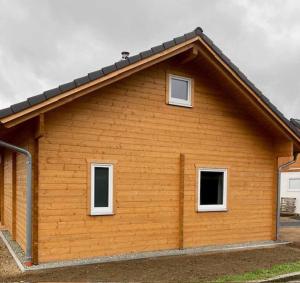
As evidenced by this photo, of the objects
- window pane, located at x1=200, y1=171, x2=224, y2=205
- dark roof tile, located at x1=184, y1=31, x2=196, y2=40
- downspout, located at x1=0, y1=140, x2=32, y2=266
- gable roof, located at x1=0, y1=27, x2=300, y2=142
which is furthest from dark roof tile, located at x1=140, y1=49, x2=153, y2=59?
window pane, located at x1=200, y1=171, x2=224, y2=205

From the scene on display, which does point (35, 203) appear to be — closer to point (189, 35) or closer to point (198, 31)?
point (189, 35)

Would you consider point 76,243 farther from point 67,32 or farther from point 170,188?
Answer: point 67,32

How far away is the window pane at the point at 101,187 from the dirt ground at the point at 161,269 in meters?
1.42

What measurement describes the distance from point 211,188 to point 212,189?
5 centimetres

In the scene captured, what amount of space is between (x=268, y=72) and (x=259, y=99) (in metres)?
36.6

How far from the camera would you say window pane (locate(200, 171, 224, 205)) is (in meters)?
10.4

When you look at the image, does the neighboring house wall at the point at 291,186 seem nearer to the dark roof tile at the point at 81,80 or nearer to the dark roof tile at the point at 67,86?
the dark roof tile at the point at 81,80

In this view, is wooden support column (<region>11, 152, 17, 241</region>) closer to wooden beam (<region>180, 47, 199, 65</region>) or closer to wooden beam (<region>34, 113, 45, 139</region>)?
wooden beam (<region>34, 113, 45, 139</region>)

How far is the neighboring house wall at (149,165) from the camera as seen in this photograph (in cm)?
829

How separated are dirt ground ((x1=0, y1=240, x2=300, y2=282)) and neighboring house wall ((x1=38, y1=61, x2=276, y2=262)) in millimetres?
738

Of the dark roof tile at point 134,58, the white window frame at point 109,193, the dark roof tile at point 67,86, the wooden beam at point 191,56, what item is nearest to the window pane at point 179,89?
the wooden beam at point 191,56

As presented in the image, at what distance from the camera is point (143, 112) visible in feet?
30.9

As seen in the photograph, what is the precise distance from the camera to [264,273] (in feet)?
24.8

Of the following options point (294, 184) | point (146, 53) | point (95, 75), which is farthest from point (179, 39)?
point (294, 184)
